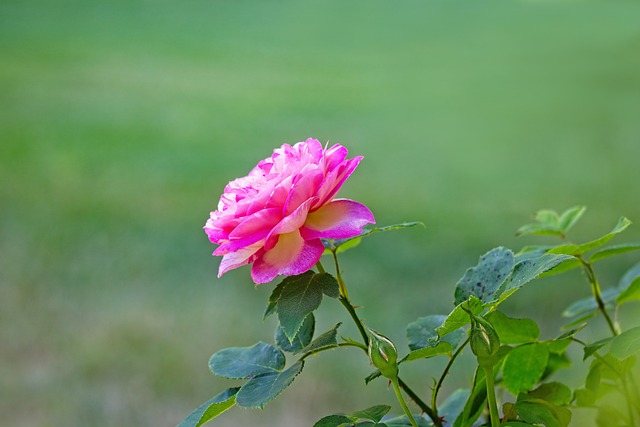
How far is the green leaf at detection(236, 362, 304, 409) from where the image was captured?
0.83 feet

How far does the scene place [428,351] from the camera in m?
0.26

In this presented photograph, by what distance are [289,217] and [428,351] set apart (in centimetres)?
6

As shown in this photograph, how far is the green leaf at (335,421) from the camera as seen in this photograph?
0.86 ft

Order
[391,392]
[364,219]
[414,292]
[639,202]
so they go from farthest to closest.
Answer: [639,202], [414,292], [391,392], [364,219]

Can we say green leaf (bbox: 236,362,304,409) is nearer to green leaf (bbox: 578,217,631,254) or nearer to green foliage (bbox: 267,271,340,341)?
green foliage (bbox: 267,271,340,341)

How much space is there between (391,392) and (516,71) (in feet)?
4.02

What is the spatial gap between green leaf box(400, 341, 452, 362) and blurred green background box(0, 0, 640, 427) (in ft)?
3.04

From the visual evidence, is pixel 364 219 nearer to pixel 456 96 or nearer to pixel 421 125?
pixel 421 125

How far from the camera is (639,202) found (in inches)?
62.6

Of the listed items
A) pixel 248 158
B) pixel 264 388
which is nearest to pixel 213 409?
pixel 264 388

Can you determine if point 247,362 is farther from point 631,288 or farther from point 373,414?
point 631,288

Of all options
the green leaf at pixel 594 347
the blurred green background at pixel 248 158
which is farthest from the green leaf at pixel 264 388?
the blurred green background at pixel 248 158

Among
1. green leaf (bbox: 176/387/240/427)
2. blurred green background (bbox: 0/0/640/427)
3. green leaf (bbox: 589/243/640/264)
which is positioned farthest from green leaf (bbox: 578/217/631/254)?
blurred green background (bbox: 0/0/640/427)

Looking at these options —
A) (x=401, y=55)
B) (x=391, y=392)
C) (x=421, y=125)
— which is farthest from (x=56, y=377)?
(x=401, y=55)
